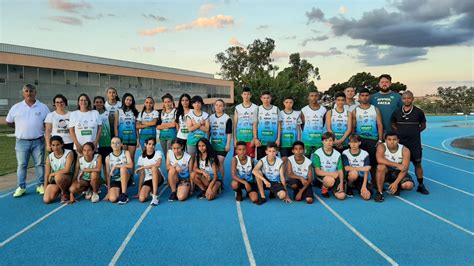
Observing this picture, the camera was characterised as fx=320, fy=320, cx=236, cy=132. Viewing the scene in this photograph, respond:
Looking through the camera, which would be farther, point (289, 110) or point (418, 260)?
point (289, 110)

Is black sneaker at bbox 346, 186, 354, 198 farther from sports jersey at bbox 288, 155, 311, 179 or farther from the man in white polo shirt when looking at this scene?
the man in white polo shirt

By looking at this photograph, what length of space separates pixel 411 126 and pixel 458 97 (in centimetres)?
5400

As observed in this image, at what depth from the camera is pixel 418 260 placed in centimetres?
299

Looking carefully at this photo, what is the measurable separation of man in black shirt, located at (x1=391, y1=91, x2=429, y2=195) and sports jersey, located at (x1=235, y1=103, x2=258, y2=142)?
2.38 m

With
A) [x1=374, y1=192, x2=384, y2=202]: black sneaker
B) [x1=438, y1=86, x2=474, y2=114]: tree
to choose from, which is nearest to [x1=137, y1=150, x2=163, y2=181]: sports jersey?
[x1=374, y1=192, x2=384, y2=202]: black sneaker

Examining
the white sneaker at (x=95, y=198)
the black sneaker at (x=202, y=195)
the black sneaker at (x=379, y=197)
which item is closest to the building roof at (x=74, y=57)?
the white sneaker at (x=95, y=198)

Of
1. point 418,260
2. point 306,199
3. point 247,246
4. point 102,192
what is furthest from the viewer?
point 102,192

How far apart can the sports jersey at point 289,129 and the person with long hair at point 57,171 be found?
3.39 metres

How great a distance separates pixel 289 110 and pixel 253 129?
0.71 m

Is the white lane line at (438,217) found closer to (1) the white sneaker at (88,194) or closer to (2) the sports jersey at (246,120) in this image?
(2) the sports jersey at (246,120)

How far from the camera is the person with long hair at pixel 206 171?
489cm

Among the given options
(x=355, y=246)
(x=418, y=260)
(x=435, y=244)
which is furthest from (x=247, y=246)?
(x=435, y=244)

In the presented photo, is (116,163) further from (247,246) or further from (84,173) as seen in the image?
(247,246)

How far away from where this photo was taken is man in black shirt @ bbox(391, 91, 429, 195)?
5246 millimetres
